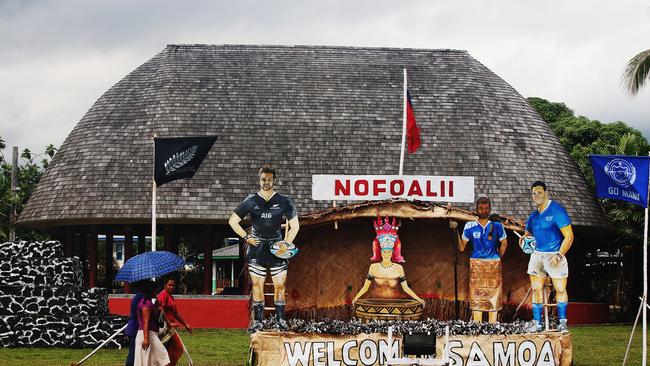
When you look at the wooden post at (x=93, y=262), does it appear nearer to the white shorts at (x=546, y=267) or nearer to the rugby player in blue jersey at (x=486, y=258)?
the rugby player in blue jersey at (x=486, y=258)

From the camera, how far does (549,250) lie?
60.1 feet

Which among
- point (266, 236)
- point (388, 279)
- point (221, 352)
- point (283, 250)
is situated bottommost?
point (221, 352)

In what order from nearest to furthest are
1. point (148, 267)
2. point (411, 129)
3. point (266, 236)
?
1. point (148, 267)
2. point (266, 236)
3. point (411, 129)

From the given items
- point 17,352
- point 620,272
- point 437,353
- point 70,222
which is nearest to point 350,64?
point 70,222

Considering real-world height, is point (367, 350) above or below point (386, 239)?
below

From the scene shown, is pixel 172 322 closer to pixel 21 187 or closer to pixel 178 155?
pixel 178 155

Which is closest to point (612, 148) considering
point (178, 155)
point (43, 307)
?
point (178, 155)

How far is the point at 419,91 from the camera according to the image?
35406 mm

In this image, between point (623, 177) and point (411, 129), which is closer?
point (623, 177)

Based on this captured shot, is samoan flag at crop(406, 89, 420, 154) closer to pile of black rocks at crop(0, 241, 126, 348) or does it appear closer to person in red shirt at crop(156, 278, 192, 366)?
person in red shirt at crop(156, 278, 192, 366)

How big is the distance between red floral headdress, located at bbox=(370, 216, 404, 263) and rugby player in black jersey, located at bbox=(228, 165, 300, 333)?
193 centimetres

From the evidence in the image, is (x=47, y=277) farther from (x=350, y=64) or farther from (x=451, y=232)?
(x=350, y=64)

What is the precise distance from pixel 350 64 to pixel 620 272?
1480 centimetres

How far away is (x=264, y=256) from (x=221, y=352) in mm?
5572
